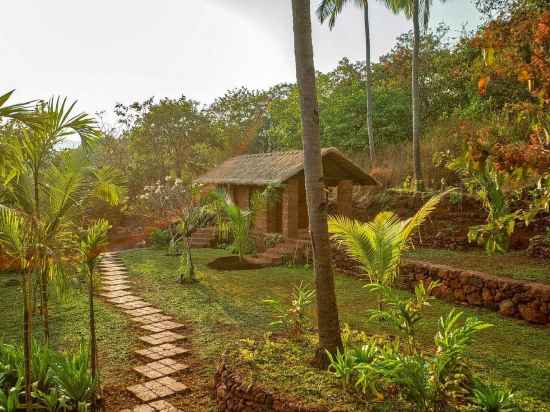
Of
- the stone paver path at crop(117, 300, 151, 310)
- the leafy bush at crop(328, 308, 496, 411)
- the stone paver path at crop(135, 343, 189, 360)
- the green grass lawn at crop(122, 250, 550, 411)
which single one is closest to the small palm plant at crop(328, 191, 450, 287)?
the green grass lawn at crop(122, 250, 550, 411)

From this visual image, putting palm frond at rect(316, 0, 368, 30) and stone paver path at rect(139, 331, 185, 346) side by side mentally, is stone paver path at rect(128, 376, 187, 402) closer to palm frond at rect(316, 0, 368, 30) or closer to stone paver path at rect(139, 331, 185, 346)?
stone paver path at rect(139, 331, 185, 346)

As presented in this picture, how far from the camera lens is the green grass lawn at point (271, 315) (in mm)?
5586

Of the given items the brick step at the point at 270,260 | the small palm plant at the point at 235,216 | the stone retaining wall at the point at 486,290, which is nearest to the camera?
the stone retaining wall at the point at 486,290

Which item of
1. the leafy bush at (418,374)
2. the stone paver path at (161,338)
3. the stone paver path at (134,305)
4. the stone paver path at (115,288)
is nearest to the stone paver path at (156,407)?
the leafy bush at (418,374)

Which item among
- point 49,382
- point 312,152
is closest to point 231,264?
point 49,382

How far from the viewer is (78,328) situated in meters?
7.48

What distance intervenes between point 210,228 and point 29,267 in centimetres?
1390

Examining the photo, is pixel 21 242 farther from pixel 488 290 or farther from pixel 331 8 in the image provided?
pixel 331 8

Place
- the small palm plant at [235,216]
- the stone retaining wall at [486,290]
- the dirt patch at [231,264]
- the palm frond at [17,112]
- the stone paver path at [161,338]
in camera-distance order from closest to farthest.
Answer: the palm frond at [17,112]
the stone paver path at [161,338]
the stone retaining wall at [486,290]
the small palm plant at [235,216]
the dirt patch at [231,264]

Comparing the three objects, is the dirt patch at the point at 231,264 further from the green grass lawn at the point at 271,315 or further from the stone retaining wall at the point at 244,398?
the stone retaining wall at the point at 244,398

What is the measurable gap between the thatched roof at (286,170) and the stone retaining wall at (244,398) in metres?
9.02

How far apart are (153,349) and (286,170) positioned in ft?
28.0

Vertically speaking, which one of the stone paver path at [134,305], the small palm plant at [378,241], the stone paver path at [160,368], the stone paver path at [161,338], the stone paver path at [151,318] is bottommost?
the stone paver path at [160,368]

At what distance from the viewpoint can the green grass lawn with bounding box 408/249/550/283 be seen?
8.97 m
